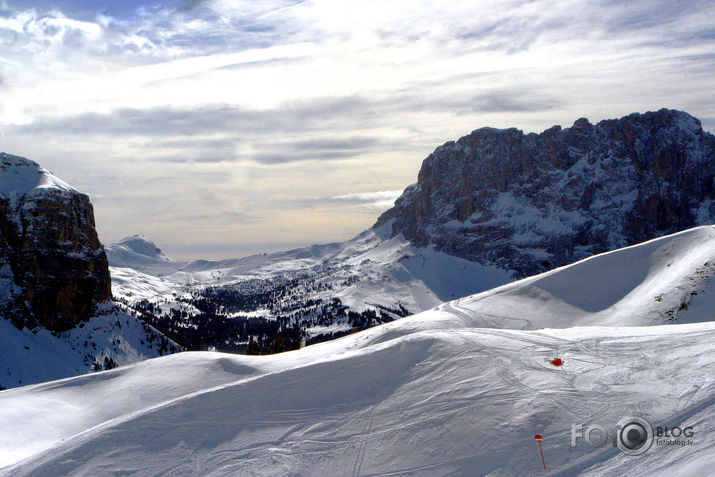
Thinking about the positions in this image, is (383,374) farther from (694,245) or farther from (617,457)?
(694,245)

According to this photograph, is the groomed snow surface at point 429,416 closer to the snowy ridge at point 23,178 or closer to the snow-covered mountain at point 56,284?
the snow-covered mountain at point 56,284

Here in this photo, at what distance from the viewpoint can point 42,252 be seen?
127375mm

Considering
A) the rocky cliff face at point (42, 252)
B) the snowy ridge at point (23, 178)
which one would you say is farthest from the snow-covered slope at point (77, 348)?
the snowy ridge at point (23, 178)

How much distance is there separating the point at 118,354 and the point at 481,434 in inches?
4768

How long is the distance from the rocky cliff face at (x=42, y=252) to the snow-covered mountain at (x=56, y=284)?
0.21 m

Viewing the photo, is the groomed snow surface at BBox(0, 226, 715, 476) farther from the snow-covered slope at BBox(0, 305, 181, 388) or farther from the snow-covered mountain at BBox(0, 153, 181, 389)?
the snow-covered mountain at BBox(0, 153, 181, 389)

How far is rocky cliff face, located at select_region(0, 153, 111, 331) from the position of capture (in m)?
122

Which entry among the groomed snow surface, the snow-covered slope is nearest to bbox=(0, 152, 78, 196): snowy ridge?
the snow-covered slope

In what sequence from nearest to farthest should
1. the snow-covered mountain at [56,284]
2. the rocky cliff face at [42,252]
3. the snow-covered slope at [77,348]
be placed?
the snow-covered slope at [77,348], the snow-covered mountain at [56,284], the rocky cliff face at [42,252]

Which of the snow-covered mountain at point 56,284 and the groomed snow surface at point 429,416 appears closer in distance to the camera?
the groomed snow surface at point 429,416

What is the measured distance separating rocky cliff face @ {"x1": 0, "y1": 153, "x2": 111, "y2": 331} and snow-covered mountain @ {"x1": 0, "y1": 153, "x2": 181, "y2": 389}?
0.21 m

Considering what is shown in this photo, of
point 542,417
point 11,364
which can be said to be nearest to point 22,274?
point 11,364

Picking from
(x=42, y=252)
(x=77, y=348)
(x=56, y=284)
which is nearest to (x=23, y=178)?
(x=42, y=252)

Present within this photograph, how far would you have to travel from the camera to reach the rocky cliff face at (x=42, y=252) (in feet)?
400
